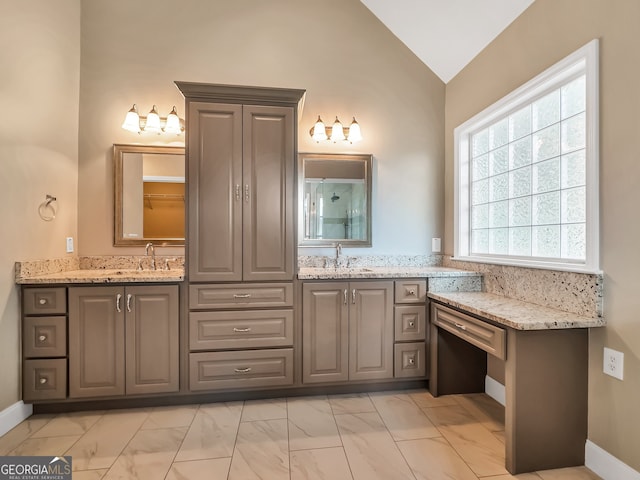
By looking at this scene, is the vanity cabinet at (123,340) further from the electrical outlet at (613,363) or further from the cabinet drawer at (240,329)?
the electrical outlet at (613,363)

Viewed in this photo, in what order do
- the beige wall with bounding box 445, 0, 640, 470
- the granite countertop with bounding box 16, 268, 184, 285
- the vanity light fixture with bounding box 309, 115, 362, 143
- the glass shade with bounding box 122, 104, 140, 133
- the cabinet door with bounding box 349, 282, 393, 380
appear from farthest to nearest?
the vanity light fixture with bounding box 309, 115, 362, 143, the glass shade with bounding box 122, 104, 140, 133, the cabinet door with bounding box 349, 282, 393, 380, the granite countertop with bounding box 16, 268, 184, 285, the beige wall with bounding box 445, 0, 640, 470

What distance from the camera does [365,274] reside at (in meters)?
2.35

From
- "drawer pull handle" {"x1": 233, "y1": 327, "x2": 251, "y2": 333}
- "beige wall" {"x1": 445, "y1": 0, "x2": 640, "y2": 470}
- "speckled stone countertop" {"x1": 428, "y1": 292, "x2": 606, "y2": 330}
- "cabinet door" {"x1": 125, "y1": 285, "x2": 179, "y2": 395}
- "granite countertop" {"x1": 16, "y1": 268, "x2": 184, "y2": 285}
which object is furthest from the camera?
"drawer pull handle" {"x1": 233, "y1": 327, "x2": 251, "y2": 333}

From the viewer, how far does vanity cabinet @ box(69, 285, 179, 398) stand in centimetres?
210

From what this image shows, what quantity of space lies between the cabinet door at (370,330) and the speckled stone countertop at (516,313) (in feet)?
1.36

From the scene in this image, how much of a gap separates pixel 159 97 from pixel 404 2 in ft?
7.18

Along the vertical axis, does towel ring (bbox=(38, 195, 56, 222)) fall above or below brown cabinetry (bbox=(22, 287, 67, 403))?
above

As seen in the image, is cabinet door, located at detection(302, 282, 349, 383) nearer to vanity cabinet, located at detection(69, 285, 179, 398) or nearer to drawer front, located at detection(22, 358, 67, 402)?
vanity cabinet, located at detection(69, 285, 179, 398)

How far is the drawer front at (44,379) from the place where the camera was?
2.05 metres

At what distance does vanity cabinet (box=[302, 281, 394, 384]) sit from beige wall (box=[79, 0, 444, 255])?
2.13 feet

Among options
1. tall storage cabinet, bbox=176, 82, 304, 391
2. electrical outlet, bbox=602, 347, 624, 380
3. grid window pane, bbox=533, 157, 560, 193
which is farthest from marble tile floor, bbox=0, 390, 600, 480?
grid window pane, bbox=533, 157, 560, 193

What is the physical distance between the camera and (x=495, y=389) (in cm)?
235

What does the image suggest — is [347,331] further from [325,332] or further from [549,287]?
→ [549,287]

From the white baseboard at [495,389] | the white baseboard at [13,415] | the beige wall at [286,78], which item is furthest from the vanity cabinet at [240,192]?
the white baseboard at [495,389]
